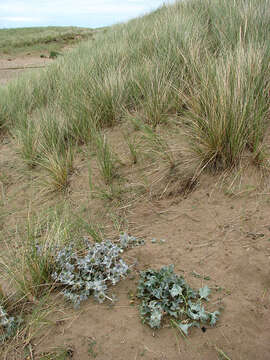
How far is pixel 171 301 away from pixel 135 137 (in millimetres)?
1894

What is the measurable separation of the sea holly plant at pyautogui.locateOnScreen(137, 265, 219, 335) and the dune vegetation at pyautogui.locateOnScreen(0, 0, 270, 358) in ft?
1.70

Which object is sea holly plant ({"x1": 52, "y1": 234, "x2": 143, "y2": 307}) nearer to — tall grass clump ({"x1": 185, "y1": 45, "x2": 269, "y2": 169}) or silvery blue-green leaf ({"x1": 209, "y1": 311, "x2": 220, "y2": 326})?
silvery blue-green leaf ({"x1": 209, "y1": 311, "x2": 220, "y2": 326})

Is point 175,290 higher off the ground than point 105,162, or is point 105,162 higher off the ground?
point 105,162

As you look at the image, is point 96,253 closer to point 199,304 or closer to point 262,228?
point 199,304

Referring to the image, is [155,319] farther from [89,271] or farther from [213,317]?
[89,271]

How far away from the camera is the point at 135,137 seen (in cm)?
303

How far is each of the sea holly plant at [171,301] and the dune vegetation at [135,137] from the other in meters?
0.52

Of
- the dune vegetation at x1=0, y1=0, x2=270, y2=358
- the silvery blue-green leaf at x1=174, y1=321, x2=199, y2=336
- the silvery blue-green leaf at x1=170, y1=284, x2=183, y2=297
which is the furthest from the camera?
the dune vegetation at x1=0, y1=0, x2=270, y2=358

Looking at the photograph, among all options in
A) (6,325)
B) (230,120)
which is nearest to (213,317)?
(6,325)

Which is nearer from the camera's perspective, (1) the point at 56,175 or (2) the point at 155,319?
(2) the point at 155,319

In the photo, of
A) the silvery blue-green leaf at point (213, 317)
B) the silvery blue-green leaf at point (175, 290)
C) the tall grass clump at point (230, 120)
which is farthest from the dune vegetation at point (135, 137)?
the silvery blue-green leaf at point (213, 317)

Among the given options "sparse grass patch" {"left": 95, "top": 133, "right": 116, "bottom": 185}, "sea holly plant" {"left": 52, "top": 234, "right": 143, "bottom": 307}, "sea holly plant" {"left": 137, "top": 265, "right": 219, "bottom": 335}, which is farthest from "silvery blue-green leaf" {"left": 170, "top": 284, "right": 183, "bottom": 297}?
"sparse grass patch" {"left": 95, "top": 133, "right": 116, "bottom": 185}

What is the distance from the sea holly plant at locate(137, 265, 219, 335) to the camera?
136 cm

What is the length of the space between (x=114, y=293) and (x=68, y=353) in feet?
1.19
